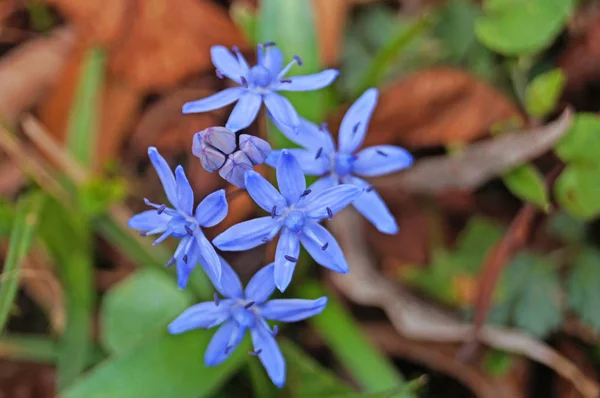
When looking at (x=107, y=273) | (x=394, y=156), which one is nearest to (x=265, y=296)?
(x=394, y=156)

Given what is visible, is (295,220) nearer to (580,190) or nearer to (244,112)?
(244,112)

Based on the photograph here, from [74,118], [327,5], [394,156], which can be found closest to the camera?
[394,156]

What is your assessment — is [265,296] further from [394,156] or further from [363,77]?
[363,77]

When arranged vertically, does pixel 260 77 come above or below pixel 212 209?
above

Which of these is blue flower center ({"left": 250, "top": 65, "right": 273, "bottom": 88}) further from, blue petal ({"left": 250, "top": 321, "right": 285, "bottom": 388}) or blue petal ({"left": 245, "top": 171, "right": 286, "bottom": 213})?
blue petal ({"left": 250, "top": 321, "right": 285, "bottom": 388})

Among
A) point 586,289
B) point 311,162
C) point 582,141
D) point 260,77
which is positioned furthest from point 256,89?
point 586,289

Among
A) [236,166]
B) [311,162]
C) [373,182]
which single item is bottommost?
[373,182]
